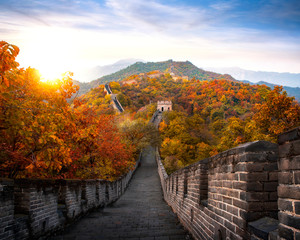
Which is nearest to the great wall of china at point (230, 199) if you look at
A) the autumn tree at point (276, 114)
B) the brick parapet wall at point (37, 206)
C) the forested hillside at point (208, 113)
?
the brick parapet wall at point (37, 206)

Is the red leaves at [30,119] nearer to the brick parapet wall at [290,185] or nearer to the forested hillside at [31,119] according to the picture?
the forested hillside at [31,119]

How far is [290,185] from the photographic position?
80.4 inches

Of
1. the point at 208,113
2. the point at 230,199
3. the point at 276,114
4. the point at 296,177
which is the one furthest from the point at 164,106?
the point at 296,177

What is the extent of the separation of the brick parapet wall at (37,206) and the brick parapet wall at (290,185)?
4028 mm

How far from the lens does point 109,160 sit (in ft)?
55.1

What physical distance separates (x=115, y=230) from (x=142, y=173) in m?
25.5

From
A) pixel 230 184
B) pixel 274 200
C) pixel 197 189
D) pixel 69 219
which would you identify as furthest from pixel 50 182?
pixel 274 200

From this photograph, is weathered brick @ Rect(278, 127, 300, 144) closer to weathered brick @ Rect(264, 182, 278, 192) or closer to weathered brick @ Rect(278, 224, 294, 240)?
weathered brick @ Rect(278, 224, 294, 240)

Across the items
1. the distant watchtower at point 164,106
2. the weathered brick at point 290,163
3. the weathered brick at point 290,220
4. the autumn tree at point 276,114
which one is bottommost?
the weathered brick at point 290,220

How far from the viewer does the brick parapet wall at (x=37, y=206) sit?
170 inches

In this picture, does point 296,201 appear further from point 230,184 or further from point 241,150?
point 230,184

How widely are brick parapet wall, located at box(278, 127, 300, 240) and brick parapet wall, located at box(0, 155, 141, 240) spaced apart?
4028 millimetres

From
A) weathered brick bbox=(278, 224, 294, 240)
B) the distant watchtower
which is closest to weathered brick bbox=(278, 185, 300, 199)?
weathered brick bbox=(278, 224, 294, 240)

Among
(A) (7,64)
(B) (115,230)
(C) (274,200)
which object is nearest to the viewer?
(C) (274,200)
